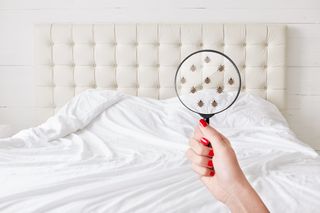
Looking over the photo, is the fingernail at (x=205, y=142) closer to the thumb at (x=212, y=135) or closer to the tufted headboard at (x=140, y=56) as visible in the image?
the thumb at (x=212, y=135)

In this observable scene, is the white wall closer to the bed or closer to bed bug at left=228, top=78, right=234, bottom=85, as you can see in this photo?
the bed

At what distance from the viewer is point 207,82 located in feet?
3.68

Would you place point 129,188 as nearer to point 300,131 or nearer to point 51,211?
point 51,211

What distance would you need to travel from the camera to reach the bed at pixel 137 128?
4.42 feet

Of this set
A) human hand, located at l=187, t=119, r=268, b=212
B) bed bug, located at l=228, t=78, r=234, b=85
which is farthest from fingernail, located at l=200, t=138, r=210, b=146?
bed bug, located at l=228, t=78, r=234, b=85

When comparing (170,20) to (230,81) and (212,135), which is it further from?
(212,135)

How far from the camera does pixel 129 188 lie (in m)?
1.41

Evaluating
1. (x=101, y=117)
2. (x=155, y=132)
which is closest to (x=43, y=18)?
(x=101, y=117)

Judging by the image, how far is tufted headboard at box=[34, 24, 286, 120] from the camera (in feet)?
9.30

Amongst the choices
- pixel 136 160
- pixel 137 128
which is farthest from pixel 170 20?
pixel 136 160

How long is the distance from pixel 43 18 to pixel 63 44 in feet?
1.01

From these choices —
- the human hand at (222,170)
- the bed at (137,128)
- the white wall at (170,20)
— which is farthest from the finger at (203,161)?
the white wall at (170,20)

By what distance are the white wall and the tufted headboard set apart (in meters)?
0.11

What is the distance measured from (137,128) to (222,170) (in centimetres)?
154
